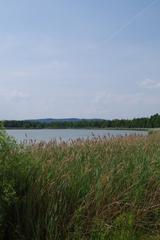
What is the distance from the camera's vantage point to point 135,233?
21.1ft

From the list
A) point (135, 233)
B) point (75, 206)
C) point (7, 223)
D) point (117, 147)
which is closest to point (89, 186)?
point (75, 206)

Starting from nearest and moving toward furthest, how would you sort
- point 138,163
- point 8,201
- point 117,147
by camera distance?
point 8,201 < point 138,163 < point 117,147

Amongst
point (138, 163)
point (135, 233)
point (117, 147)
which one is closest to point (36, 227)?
point (135, 233)

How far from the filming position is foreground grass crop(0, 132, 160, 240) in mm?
5789

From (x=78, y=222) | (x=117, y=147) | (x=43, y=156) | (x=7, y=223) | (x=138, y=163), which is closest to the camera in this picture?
(x=7, y=223)

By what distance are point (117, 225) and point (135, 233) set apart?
1.15 feet

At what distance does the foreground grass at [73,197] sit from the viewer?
5789 mm

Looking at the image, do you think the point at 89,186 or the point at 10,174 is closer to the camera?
the point at 10,174

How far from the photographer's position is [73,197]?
20.9ft

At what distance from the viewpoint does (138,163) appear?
8.14 metres

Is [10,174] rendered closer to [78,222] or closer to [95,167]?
[78,222]

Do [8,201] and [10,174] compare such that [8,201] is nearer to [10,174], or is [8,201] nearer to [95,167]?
[10,174]

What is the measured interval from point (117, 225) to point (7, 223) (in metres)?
1.42

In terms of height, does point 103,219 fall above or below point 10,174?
below
